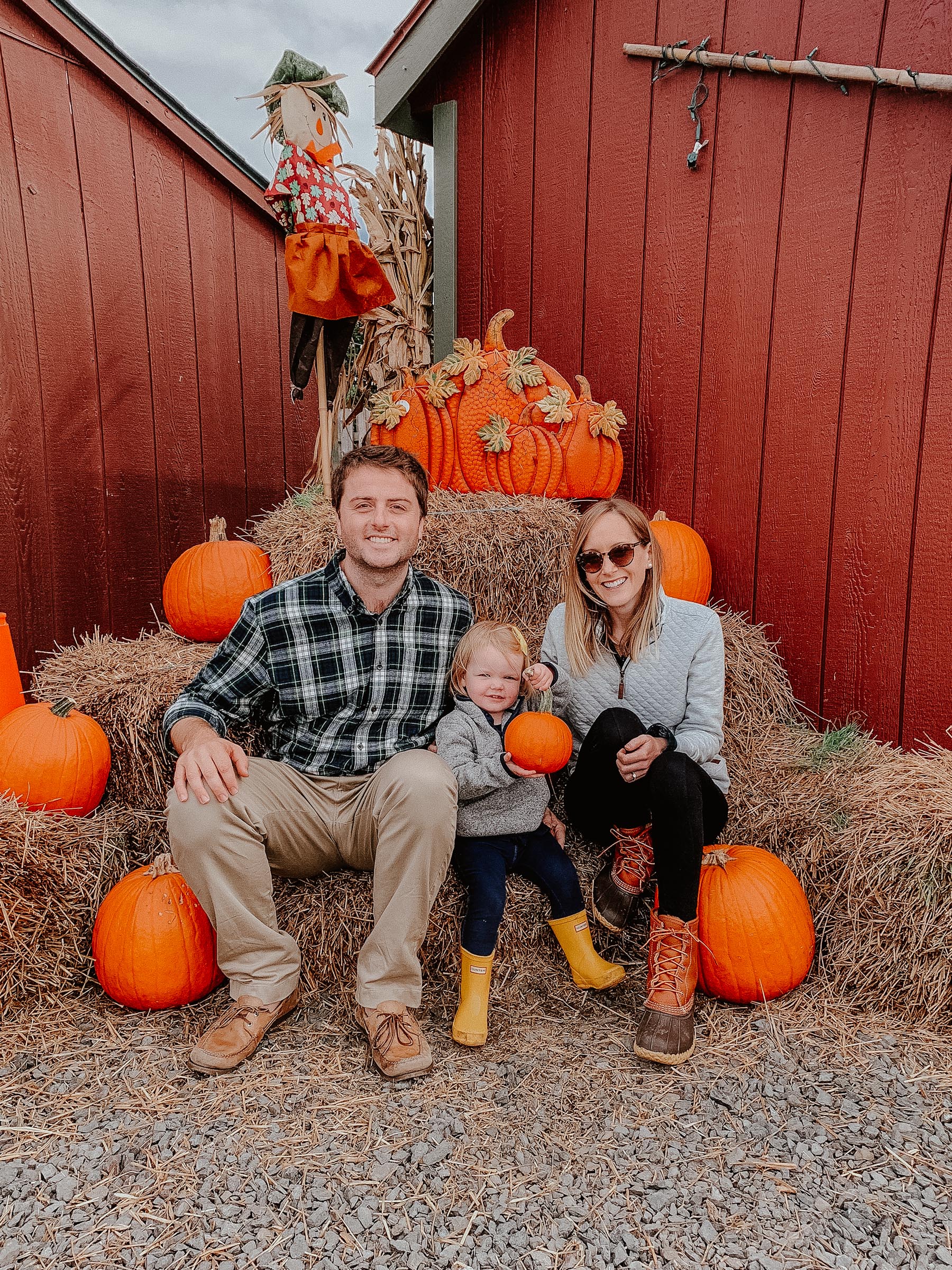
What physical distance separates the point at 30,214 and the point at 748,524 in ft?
10.7

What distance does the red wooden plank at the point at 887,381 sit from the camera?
2.66 metres

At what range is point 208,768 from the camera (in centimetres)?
199

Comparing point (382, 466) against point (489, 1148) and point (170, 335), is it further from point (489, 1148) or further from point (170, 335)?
point (170, 335)

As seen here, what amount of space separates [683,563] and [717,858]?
1.27m

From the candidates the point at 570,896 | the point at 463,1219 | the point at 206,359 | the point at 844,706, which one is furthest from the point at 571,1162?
the point at 206,359

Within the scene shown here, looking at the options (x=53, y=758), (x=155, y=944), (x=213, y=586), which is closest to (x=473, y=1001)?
(x=155, y=944)

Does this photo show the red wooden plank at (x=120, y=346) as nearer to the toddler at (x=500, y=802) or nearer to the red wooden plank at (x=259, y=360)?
the red wooden plank at (x=259, y=360)

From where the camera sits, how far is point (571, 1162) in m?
1.66

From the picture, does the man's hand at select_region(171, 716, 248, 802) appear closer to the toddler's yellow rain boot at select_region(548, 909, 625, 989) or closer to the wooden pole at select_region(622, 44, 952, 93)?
the toddler's yellow rain boot at select_region(548, 909, 625, 989)

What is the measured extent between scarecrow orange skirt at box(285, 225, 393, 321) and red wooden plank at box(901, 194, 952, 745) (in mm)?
2011

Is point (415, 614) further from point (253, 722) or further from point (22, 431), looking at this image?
point (22, 431)

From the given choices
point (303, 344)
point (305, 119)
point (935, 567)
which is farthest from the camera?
point (303, 344)

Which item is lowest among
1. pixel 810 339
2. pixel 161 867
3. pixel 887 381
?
pixel 161 867

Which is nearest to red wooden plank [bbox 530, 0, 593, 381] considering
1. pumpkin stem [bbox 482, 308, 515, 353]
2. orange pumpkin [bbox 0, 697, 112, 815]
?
pumpkin stem [bbox 482, 308, 515, 353]
